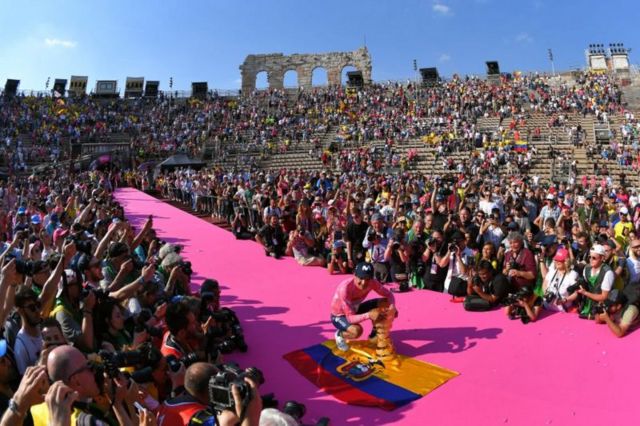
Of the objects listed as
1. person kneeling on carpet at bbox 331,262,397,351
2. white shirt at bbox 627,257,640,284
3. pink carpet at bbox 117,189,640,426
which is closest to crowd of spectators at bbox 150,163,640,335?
white shirt at bbox 627,257,640,284

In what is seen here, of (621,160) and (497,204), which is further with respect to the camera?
(621,160)

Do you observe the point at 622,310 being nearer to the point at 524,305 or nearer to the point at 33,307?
the point at 524,305

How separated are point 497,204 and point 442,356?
6213 mm

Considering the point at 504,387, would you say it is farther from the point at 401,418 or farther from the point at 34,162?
the point at 34,162

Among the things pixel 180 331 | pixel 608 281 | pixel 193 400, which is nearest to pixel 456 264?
pixel 608 281

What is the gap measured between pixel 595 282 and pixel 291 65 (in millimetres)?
47329

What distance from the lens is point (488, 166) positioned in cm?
2420

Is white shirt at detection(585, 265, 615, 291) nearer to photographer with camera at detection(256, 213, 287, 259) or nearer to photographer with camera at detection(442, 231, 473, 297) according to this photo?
photographer with camera at detection(442, 231, 473, 297)

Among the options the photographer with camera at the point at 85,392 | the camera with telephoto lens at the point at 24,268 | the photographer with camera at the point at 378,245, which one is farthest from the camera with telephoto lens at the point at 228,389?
the photographer with camera at the point at 378,245

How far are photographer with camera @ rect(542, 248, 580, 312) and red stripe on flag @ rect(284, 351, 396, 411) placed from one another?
3179 mm

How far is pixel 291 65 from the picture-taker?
49938mm

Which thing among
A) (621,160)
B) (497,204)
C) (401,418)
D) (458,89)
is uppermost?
(458,89)

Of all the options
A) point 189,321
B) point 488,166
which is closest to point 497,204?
point 189,321

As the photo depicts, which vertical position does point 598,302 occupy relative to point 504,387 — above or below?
above
